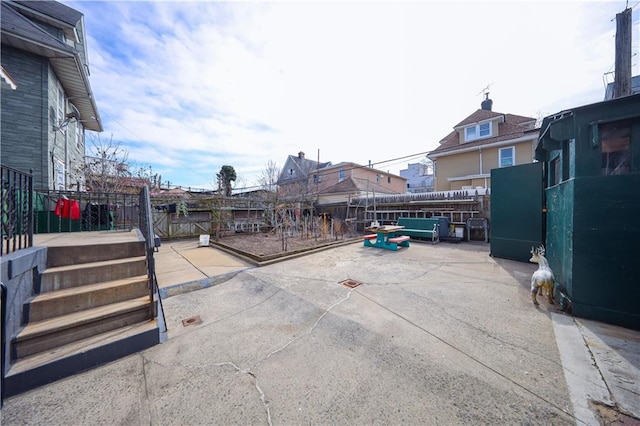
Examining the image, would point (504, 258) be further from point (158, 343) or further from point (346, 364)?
point (158, 343)

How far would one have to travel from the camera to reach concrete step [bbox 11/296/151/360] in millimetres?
2213

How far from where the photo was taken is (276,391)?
2.02 m

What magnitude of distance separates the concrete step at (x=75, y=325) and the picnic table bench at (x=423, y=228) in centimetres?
973

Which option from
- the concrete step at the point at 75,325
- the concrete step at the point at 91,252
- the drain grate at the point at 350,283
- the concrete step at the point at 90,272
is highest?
the concrete step at the point at 91,252

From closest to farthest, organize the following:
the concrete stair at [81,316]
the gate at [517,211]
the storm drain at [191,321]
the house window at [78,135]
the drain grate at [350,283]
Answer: the concrete stair at [81,316] < the storm drain at [191,321] < the drain grate at [350,283] < the gate at [517,211] < the house window at [78,135]

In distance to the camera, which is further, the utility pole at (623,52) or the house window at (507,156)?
the house window at (507,156)

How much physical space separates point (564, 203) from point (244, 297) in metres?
5.81

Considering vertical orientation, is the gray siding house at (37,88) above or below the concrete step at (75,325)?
above

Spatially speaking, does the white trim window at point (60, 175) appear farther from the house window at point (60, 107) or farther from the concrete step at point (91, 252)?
the concrete step at point (91, 252)

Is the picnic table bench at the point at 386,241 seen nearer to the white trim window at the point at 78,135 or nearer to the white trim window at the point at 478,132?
the white trim window at the point at 478,132

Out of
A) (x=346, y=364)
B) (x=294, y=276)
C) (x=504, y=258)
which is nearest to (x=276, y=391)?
(x=346, y=364)

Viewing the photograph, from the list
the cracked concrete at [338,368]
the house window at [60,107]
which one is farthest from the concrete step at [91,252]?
the house window at [60,107]

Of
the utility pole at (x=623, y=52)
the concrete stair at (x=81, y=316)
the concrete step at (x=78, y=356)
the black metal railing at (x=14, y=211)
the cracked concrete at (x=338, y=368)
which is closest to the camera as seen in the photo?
the cracked concrete at (x=338, y=368)

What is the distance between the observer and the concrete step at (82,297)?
249cm
